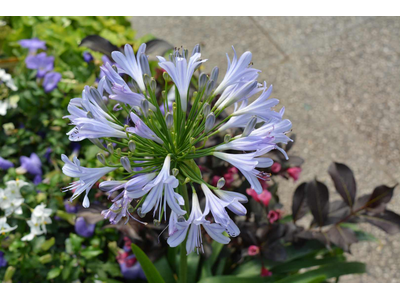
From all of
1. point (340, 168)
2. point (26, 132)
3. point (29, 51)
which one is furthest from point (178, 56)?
point (29, 51)

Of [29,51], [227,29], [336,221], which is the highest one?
[227,29]

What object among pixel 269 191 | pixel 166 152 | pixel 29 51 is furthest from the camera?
pixel 29 51

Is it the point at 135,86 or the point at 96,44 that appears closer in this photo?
the point at 135,86

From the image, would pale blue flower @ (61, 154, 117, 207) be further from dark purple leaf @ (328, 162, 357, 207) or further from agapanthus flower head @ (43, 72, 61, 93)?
agapanthus flower head @ (43, 72, 61, 93)

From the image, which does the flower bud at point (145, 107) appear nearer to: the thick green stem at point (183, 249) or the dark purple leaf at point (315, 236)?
the thick green stem at point (183, 249)

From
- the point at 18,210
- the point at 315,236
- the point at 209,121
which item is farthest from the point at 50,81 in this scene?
the point at 315,236

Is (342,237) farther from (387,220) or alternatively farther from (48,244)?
(48,244)

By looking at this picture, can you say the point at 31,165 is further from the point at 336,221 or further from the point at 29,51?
the point at 336,221
